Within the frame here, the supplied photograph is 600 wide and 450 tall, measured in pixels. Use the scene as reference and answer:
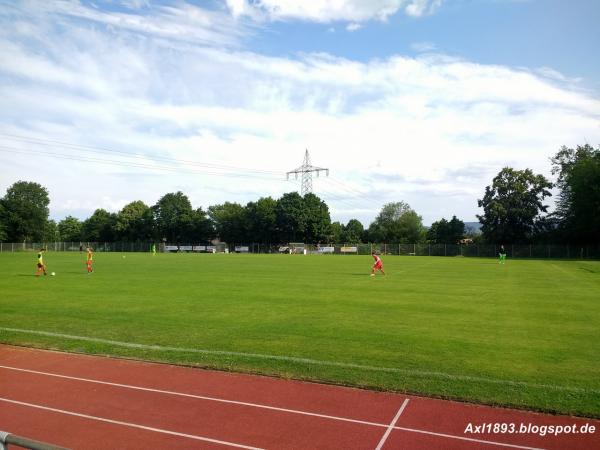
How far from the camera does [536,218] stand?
81.3m

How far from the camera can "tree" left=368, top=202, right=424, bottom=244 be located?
384ft

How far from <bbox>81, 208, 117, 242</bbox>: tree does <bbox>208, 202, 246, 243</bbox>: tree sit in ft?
87.0

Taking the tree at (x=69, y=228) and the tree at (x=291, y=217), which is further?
the tree at (x=69, y=228)

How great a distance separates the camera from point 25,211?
10869 centimetres

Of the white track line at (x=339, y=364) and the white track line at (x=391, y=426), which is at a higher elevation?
the white track line at (x=339, y=364)

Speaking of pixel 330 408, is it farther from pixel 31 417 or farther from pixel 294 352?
pixel 31 417

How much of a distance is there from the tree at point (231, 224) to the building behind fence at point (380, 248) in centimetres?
267

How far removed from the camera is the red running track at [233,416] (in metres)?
5.74

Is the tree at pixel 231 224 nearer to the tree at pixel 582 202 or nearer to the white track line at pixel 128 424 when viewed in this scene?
the tree at pixel 582 202

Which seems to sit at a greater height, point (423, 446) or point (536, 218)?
point (536, 218)

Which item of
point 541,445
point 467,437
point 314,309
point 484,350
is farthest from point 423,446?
point 314,309

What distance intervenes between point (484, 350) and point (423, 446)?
5107 mm

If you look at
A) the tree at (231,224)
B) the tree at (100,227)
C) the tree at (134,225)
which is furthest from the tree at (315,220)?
the tree at (100,227)

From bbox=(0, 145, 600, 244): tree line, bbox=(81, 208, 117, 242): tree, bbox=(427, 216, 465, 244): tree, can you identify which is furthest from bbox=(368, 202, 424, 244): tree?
bbox=(81, 208, 117, 242): tree
